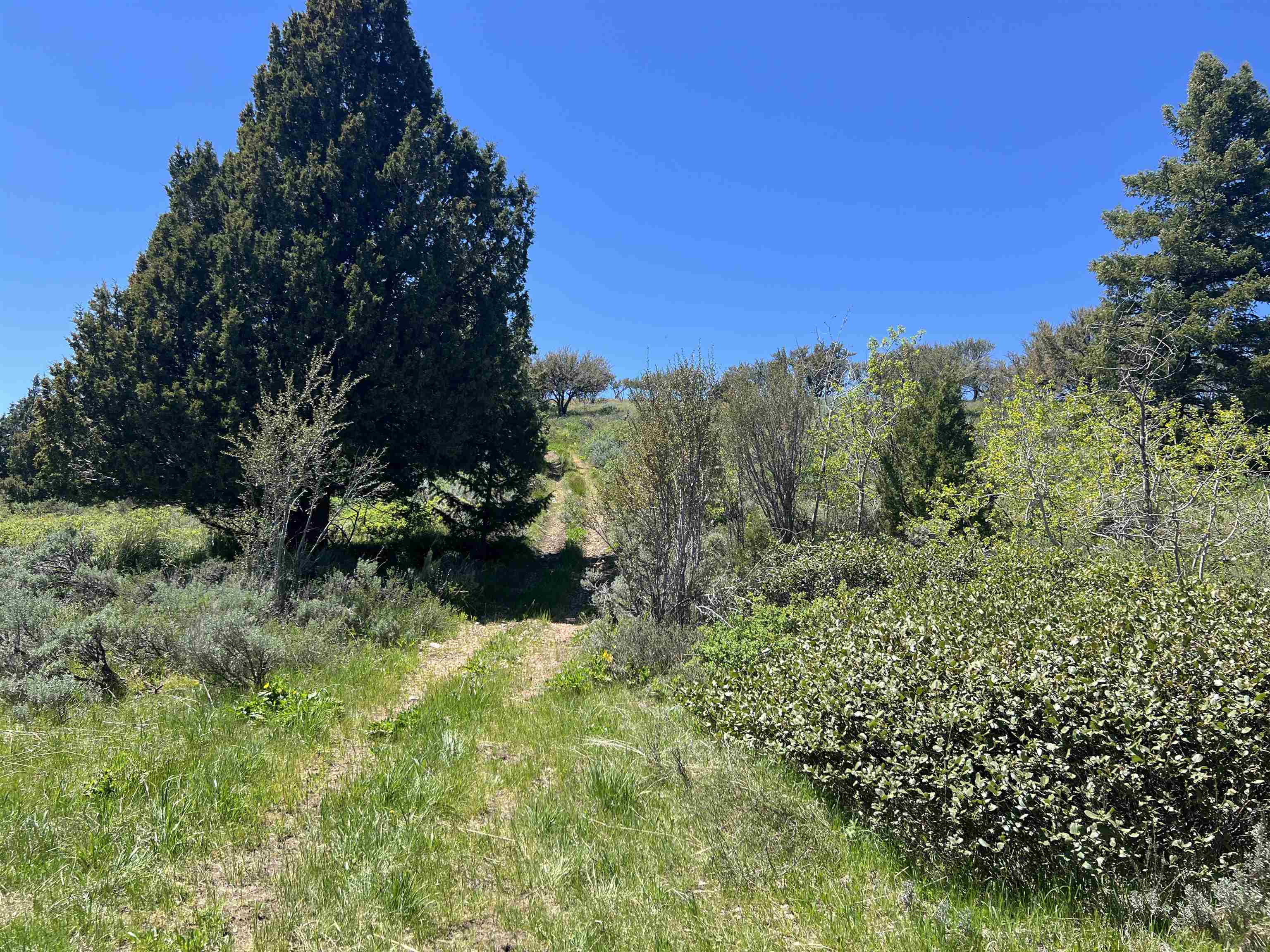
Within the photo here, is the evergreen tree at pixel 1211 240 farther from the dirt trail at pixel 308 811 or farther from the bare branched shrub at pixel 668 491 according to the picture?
the dirt trail at pixel 308 811

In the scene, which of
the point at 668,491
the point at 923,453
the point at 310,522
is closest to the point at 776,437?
the point at 923,453

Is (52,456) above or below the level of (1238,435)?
below

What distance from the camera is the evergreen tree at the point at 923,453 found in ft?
38.7

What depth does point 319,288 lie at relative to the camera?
10.5 meters

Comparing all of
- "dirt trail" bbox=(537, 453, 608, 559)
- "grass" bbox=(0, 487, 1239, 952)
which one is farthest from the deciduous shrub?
"dirt trail" bbox=(537, 453, 608, 559)

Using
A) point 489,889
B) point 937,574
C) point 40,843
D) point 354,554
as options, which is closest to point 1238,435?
point 937,574

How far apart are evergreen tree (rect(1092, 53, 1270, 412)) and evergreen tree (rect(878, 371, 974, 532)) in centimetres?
1055

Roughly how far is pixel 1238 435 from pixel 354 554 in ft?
48.7

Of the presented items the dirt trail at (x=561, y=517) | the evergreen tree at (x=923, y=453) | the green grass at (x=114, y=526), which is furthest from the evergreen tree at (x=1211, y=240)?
the green grass at (x=114, y=526)

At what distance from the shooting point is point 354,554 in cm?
1204

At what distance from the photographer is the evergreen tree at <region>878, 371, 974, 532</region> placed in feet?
38.7

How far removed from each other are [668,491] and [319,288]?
26.1 feet

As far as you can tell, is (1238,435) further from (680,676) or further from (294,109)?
(294,109)

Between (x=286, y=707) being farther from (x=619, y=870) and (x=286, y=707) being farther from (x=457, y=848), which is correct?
(x=619, y=870)
